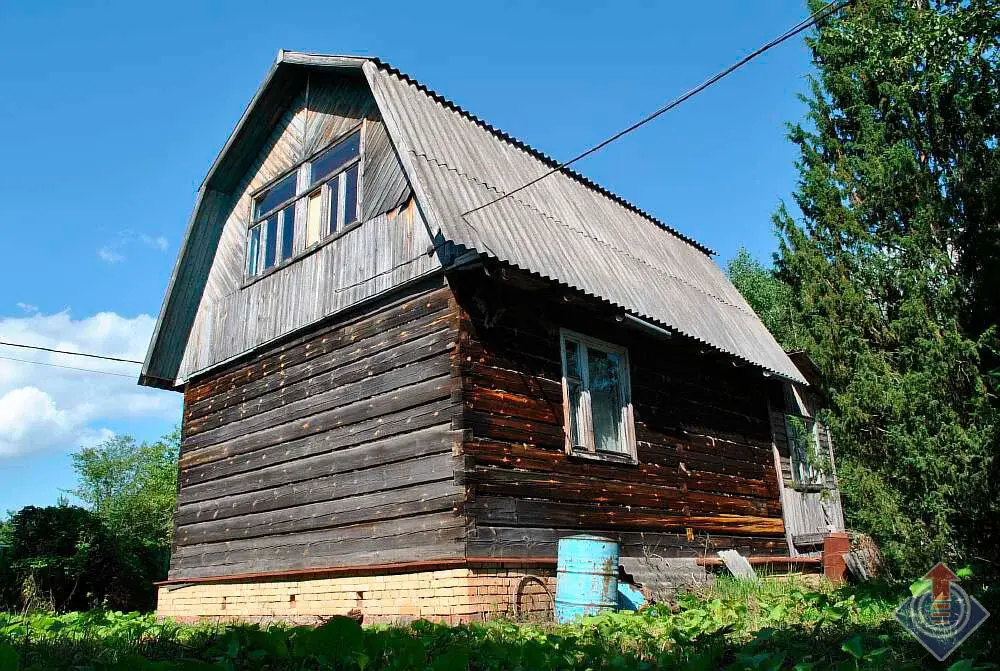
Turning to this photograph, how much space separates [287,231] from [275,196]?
778mm

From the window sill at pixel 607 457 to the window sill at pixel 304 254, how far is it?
4.03m

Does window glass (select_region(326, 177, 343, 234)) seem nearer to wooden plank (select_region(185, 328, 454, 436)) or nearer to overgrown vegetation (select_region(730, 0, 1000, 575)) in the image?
wooden plank (select_region(185, 328, 454, 436))

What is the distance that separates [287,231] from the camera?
1143 centimetres

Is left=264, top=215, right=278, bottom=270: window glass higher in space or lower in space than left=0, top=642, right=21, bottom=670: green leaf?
higher

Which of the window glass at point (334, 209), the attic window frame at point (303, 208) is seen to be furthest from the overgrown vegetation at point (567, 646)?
the window glass at point (334, 209)

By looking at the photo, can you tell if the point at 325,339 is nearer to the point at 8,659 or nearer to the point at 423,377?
the point at 423,377

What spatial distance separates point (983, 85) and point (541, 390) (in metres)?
6.44

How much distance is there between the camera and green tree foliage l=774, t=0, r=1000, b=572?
785 centimetres

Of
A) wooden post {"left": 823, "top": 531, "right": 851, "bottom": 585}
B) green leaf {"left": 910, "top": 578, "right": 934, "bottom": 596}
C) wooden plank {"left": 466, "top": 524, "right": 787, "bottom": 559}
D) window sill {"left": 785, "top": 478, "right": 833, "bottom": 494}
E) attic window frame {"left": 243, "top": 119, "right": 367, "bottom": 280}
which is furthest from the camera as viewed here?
window sill {"left": 785, "top": 478, "right": 833, "bottom": 494}

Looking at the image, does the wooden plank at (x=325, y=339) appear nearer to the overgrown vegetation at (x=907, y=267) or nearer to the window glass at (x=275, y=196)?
the window glass at (x=275, y=196)

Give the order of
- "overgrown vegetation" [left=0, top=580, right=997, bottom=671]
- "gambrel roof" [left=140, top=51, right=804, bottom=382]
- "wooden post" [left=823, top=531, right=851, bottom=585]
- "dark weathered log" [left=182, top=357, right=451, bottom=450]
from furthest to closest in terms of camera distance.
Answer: "wooden post" [left=823, top=531, right=851, bottom=585] < "gambrel roof" [left=140, top=51, right=804, bottom=382] < "dark weathered log" [left=182, top=357, right=451, bottom=450] < "overgrown vegetation" [left=0, top=580, right=997, bottom=671]

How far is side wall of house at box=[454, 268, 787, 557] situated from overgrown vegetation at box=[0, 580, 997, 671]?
166cm

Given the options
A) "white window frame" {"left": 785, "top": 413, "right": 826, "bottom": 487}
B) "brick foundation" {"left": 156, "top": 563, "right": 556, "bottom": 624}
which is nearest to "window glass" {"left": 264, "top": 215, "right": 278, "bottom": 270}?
"brick foundation" {"left": 156, "top": 563, "right": 556, "bottom": 624}

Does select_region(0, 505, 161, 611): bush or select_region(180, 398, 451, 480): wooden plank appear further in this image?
select_region(0, 505, 161, 611): bush
